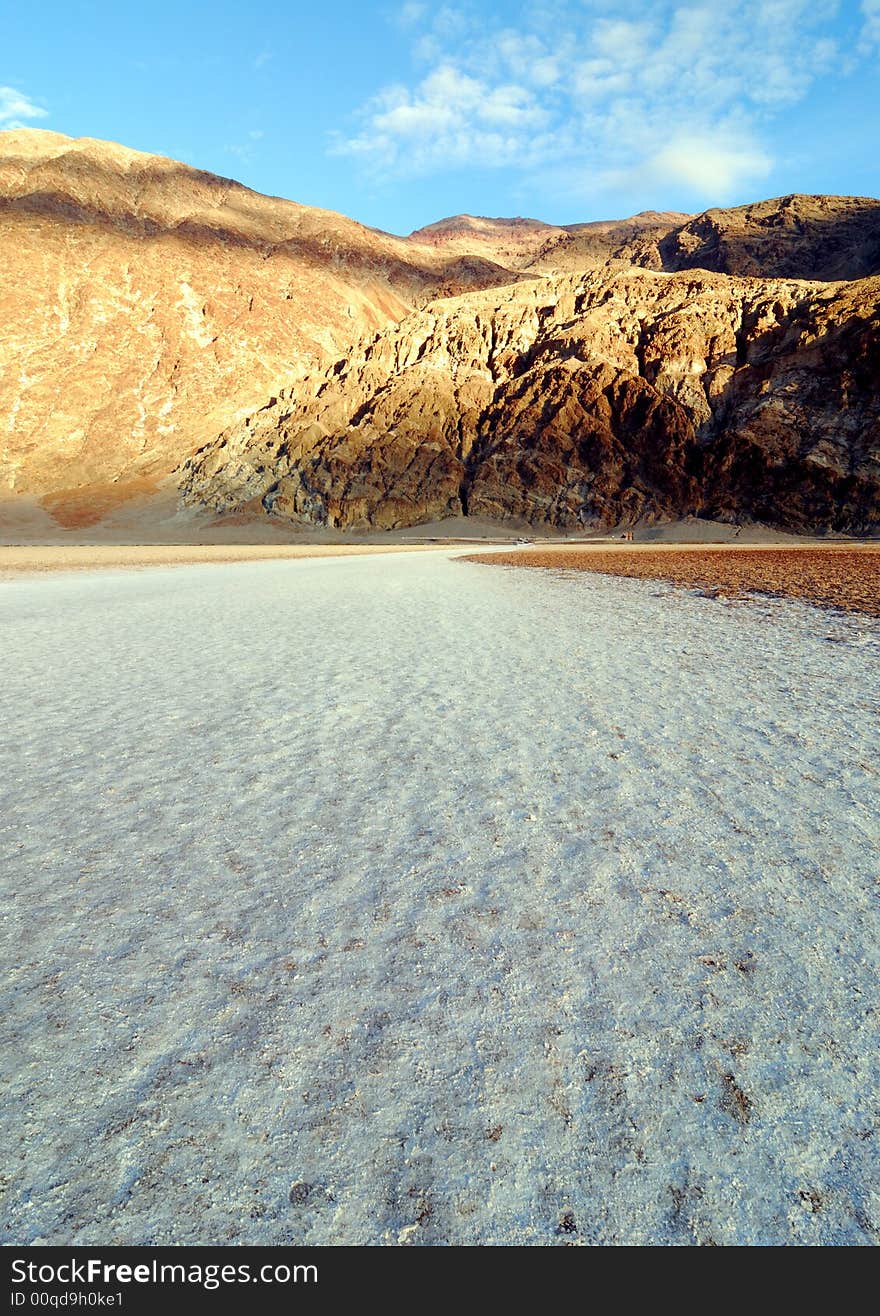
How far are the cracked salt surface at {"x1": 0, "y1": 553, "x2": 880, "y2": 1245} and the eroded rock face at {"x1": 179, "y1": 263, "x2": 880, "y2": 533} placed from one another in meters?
60.3

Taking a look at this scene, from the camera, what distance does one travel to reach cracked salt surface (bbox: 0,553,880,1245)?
60.8 inches

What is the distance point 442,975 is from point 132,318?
99.2 m

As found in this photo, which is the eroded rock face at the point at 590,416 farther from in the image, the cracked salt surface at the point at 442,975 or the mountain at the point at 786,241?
the cracked salt surface at the point at 442,975

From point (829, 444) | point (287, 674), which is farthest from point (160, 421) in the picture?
point (287, 674)

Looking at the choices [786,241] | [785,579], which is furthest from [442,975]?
[786,241]

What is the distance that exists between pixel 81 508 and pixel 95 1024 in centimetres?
8231

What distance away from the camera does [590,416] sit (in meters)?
64.0

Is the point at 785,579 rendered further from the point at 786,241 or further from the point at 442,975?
the point at 786,241

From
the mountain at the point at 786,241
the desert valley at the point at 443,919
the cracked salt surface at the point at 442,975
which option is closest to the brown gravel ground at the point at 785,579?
the desert valley at the point at 443,919

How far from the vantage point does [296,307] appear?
88.5 metres

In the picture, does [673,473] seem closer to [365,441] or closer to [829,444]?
[829,444]

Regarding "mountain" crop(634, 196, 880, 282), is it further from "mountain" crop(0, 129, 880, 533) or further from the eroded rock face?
the eroded rock face

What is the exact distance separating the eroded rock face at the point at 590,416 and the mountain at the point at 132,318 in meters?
8.34

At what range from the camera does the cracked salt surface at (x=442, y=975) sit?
1.54 meters
